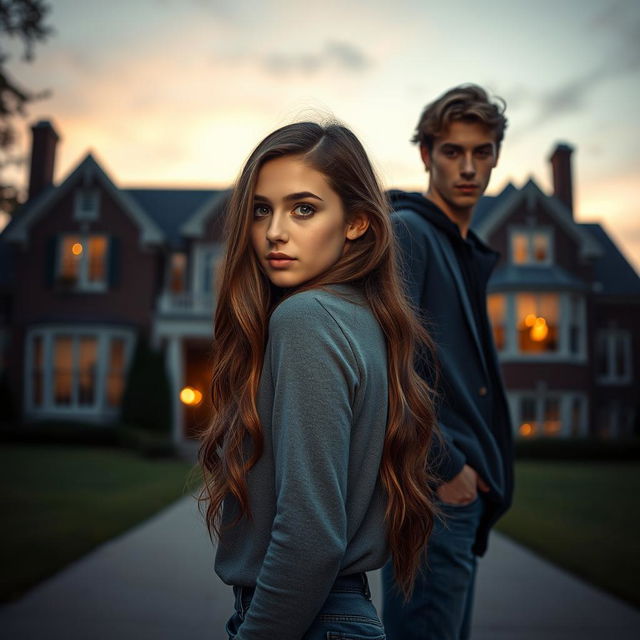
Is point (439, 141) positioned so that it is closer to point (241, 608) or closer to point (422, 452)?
point (422, 452)

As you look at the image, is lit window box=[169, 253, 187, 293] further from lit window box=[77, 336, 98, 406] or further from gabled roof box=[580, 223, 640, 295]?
gabled roof box=[580, 223, 640, 295]

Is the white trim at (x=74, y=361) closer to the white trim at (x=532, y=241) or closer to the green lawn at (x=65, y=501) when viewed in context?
the green lawn at (x=65, y=501)

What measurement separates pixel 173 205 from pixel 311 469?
24096 mm

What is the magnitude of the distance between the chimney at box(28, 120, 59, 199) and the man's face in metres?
23.6

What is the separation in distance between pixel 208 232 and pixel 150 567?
17.0 m

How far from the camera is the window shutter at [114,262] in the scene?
2097 cm

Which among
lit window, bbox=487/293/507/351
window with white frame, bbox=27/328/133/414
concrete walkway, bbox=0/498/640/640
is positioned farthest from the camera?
lit window, bbox=487/293/507/351

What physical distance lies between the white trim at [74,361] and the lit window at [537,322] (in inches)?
495

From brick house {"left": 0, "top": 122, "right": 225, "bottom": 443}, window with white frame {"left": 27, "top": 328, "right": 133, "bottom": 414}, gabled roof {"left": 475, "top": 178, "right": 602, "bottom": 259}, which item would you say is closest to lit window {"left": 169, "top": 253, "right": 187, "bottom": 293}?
brick house {"left": 0, "top": 122, "right": 225, "bottom": 443}

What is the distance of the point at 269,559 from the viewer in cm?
125

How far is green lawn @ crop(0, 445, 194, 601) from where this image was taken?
5672 millimetres

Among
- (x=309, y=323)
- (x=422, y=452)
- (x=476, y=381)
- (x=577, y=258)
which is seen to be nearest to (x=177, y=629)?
(x=476, y=381)

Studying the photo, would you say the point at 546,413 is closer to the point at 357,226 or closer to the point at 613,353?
the point at 613,353

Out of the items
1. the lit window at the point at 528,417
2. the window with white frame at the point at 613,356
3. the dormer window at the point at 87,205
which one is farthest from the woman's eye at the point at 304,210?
the window with white frame at the point at 613,356
